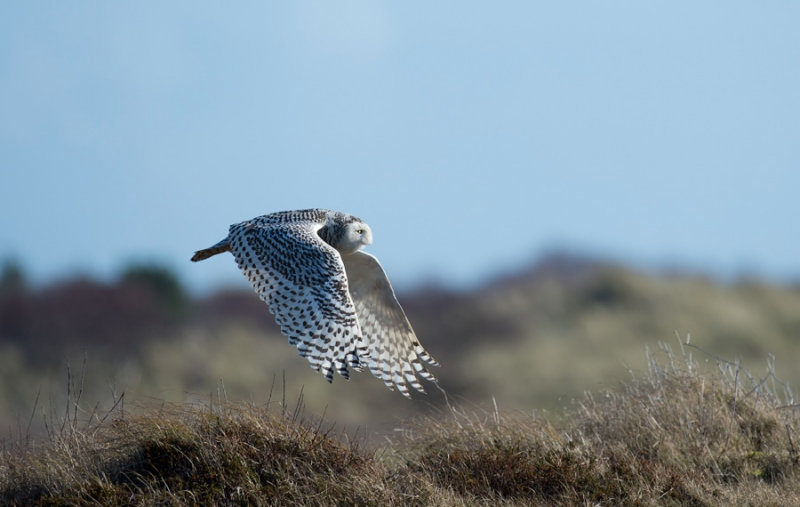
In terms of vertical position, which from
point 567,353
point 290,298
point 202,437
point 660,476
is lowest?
point 567,353

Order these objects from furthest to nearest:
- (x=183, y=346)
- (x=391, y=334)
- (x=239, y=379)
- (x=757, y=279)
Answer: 1. (x=757, y=279)
2. (x=183, y=346)
3. (x=239, y=379)
4. (x=391, y=334)

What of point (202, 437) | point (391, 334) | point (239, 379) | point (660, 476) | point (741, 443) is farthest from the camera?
point (239, 379)

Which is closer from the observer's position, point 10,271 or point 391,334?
point 391,334

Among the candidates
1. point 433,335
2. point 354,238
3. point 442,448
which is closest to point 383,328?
point 354,238

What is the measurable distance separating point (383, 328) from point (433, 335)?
61.8ft

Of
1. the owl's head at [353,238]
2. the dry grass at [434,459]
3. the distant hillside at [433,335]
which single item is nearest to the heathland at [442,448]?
the dry grass at [434,459]

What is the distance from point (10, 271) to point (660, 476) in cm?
2840

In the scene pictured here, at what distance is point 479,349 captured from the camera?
82.6ft

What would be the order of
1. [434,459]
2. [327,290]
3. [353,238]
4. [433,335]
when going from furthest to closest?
[433,335] < [353,238] < [434,459] < [327,290]

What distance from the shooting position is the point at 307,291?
21.4 ft

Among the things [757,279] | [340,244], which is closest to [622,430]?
[340,244]

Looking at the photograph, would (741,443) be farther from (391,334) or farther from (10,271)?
(10,271)

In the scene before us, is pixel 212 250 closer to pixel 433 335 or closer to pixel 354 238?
pixel 354 238

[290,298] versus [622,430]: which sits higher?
[290,298]
